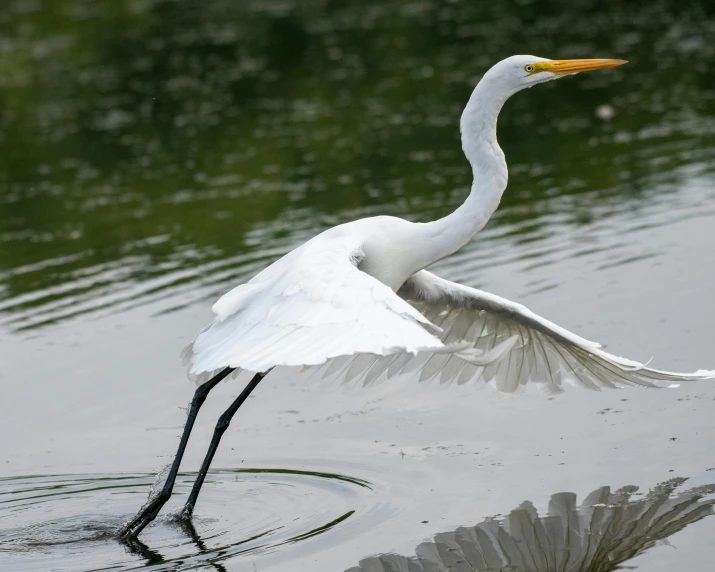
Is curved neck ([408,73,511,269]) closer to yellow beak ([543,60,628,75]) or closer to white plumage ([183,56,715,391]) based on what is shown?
white plumage ([183,56,715,391])

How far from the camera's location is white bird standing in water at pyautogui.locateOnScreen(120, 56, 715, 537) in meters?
5.71

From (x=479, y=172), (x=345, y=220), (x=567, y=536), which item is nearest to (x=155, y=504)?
(x=567, y=536)

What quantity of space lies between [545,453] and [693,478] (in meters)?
0.97

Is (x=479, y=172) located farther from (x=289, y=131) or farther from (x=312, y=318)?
(x=289, y=131)

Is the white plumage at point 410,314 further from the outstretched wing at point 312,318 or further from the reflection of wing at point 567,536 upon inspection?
the reflection of wing at point 567,536

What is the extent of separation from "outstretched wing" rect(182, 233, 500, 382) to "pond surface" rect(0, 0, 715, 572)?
1.23 m

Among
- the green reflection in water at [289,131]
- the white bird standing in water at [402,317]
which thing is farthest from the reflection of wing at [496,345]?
the green reflection in water at [289,131]

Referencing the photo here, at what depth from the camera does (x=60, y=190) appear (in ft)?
58.1

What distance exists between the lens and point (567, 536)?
6.64 meters

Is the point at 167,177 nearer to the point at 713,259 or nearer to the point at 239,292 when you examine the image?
the point at 713,259

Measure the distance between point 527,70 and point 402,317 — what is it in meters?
2.30

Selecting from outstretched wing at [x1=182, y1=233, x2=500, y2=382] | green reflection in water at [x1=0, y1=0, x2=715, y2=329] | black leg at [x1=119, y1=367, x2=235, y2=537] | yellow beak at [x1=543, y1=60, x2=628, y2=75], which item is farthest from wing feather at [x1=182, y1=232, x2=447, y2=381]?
green reflection in water at [x1=0, y1=0, x2=715, y2=329]

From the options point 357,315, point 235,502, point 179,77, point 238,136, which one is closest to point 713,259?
point 235,502

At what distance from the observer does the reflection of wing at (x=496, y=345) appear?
7.73 meters
